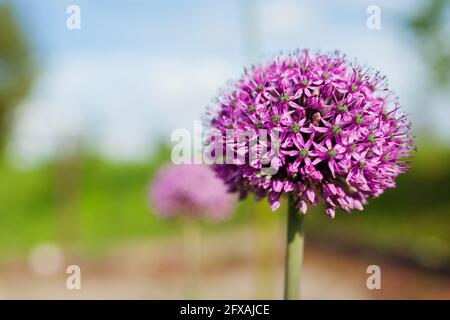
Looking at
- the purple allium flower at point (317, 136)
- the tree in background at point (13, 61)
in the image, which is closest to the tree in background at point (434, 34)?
the purple allium flower at point (317, 136)

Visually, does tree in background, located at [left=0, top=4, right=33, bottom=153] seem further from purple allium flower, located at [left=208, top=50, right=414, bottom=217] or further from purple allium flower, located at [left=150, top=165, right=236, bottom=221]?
purple allium flower, located at [left=208, top=50, right=414, bottom=217]

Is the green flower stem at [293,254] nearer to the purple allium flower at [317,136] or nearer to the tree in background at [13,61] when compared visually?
the purple allium flower at [317,136]

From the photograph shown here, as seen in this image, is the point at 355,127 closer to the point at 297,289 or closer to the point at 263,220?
the point at 297,289

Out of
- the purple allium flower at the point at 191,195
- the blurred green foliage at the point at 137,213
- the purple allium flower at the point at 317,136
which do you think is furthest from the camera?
the blurred green foliage at the point at 137,213

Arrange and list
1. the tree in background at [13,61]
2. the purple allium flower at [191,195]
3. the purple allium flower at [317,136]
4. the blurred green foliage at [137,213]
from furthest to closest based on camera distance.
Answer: the tree in background at [13,61] → the blurred green foliage at [137,213] → the purple allium flower at [191,195] → the purple allium flower at [317,136]
